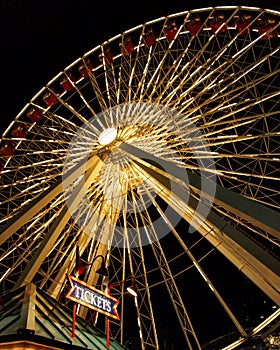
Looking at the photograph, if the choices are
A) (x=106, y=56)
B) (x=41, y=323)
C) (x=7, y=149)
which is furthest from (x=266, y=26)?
(x=41, y=323)

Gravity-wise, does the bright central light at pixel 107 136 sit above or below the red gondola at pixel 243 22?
below

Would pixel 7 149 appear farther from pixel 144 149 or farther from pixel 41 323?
pixel 41 323

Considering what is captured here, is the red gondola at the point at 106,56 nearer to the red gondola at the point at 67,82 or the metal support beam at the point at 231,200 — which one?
the red gondola at the point at 67,82

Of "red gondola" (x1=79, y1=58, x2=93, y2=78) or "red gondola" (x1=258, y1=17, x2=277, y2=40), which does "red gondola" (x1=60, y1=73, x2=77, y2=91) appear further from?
"red gondola" (x1=258, y1=17, x2=277, y2=40)

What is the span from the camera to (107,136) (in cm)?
1642

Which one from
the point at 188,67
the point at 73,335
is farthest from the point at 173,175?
the point at 188,67

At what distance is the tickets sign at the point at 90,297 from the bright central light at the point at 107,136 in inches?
210

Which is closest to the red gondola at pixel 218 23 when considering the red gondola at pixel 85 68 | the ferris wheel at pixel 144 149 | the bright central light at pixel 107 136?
the ferris wheel at pixel 144 149

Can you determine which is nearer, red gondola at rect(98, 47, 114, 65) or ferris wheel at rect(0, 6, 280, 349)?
ferris wheel at rect(0, 6, 280, 349)

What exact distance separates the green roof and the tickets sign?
21.4 inches

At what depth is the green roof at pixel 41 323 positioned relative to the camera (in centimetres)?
977

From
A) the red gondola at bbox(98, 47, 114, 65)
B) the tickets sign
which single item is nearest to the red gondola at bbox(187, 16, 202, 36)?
the red gondola at bbox(98, 47, 114, 65)

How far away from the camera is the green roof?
977 centimetres

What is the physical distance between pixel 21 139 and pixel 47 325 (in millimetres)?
9313
